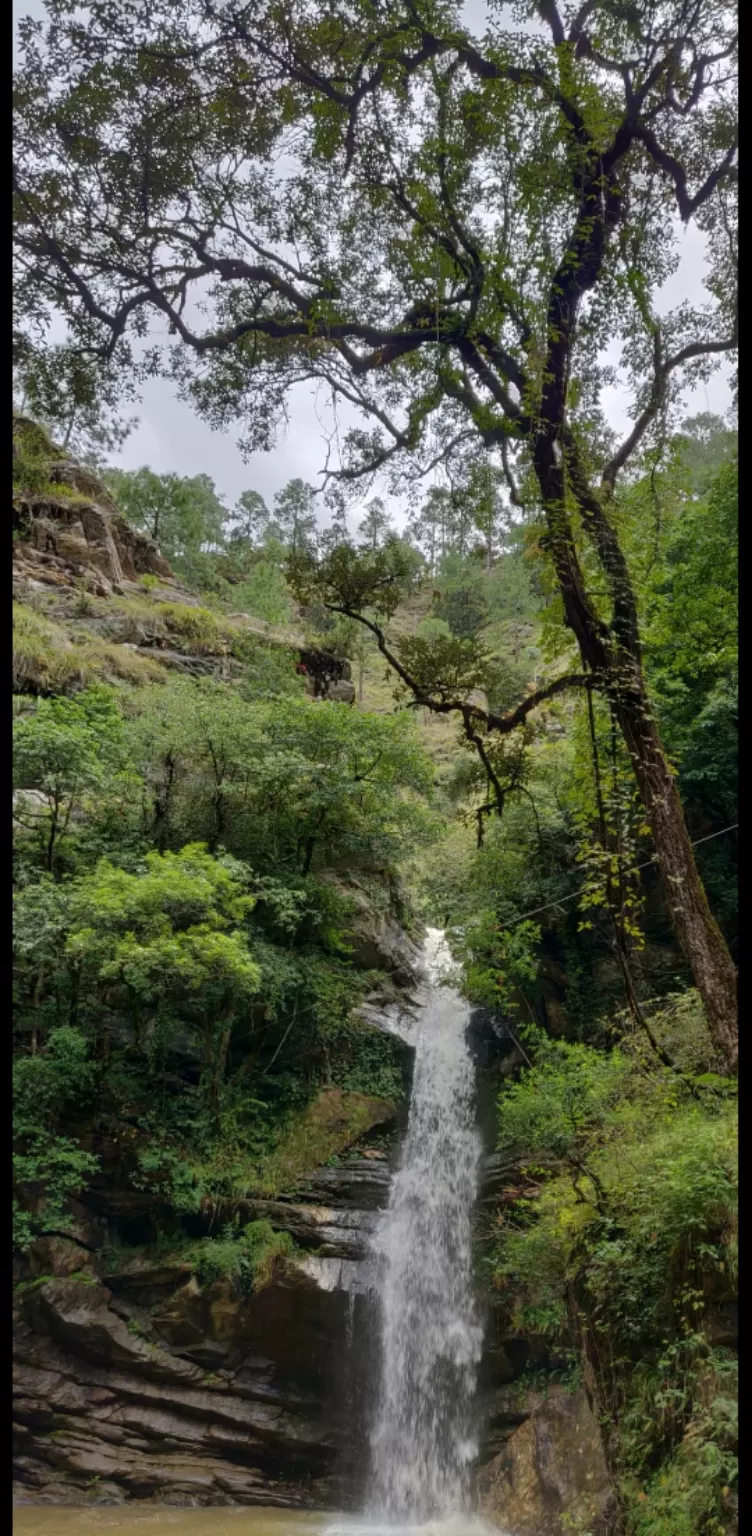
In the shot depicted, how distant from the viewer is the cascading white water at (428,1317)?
25.2 ft

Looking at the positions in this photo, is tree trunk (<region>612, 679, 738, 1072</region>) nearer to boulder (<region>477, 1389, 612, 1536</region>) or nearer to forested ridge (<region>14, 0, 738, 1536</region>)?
forested ridge (<region>14, 0, 738, 1536</region>)

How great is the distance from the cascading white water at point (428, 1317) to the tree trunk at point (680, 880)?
20.9 ft

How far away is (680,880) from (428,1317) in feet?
22.7

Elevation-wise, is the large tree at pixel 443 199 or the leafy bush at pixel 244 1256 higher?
the large tree at pixel 443 199

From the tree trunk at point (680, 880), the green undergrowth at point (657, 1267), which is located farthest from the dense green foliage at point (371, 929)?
the tree trunk at point (680, 880)

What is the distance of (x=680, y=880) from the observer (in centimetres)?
425

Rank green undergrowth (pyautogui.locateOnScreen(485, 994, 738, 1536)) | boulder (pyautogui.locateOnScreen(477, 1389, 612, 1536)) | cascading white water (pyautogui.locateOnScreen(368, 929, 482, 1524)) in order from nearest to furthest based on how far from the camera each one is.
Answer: green undergrowth (pyautogui.locateOnScreen(485, 994, 738, 1536))
boulder (pyautogui.locateOnScreen(477, 1389, 612, 1536))
cascading white water (pyautogui.locateOnScreen(368, 929, 482, 1524))

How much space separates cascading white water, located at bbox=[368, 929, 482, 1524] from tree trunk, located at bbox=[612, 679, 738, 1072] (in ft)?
20.9

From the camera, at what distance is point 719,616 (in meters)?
10.3

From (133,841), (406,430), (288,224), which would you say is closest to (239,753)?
(133,841)

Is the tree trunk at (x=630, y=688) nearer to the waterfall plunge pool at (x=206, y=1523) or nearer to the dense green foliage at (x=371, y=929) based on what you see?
the dense green foliage at (x=371, y=929)

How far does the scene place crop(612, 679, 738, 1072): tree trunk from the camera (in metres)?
3.96

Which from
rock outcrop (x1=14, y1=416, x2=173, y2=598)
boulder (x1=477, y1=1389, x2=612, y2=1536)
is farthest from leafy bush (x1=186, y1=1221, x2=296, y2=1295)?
rock outcrop (x1=14, y1=416, x2=173, y2=598)

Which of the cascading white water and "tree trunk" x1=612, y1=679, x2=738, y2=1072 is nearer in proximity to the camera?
"tree trunk" x1=612, y1=679, x2=738, y2=1072
